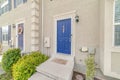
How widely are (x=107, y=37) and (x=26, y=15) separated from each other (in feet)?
26.7

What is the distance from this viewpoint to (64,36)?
8.58 m

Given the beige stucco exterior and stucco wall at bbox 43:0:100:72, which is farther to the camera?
stucco wall at bbox 43:0:100:72

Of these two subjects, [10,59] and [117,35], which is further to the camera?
[10,59]

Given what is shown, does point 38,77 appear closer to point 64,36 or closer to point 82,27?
point 64,36

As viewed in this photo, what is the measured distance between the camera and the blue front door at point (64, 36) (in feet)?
27.0

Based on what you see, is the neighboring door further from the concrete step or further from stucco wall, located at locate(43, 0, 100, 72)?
the concrete step

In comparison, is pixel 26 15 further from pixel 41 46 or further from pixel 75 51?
pixel 75 51

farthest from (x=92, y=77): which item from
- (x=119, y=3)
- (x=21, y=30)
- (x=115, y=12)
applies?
(x=21, y=30)

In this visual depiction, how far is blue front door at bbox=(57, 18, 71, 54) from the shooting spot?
8.23m

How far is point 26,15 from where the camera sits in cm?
Answer: 1191

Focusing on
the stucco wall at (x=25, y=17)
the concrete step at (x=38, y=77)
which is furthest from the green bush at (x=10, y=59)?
the concrete step at (x=38, y=77)

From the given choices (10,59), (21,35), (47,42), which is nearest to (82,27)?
(47,42)

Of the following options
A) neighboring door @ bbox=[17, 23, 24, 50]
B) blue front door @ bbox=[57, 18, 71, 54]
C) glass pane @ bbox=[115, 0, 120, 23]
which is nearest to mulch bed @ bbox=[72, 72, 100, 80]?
blue front door @ bbox=[57, 18, 71, 54]

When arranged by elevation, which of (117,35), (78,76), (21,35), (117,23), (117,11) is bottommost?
(78,76)
